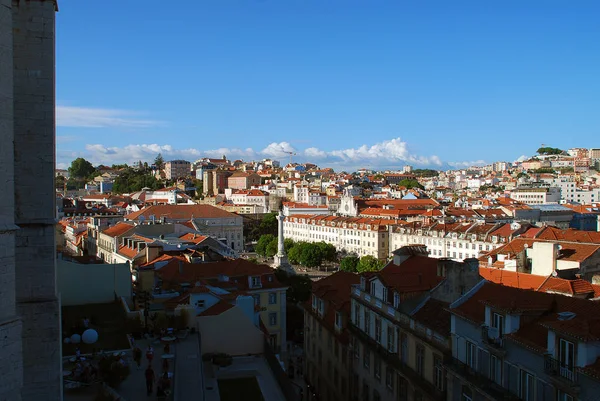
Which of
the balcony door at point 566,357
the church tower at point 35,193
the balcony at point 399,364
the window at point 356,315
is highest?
the church tower at point 35,193

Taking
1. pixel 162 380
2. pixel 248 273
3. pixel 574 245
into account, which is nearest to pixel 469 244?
pixel 574 245

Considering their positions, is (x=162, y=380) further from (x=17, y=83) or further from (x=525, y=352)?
(x=525, y=352)

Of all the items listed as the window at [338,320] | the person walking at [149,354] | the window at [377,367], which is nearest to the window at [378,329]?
the window at [377,367]

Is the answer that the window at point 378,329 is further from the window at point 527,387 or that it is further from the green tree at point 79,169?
the green tree at point 79,169

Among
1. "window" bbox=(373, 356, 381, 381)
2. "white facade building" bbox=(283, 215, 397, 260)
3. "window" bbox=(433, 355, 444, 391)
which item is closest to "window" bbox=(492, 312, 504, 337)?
"window" bbox=(433, 355, 444, 391)

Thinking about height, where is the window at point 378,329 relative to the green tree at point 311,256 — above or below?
above

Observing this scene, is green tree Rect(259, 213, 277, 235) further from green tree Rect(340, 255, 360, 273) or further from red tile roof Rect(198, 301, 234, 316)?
red tile roof Rect(198, 301, 234, 316)
